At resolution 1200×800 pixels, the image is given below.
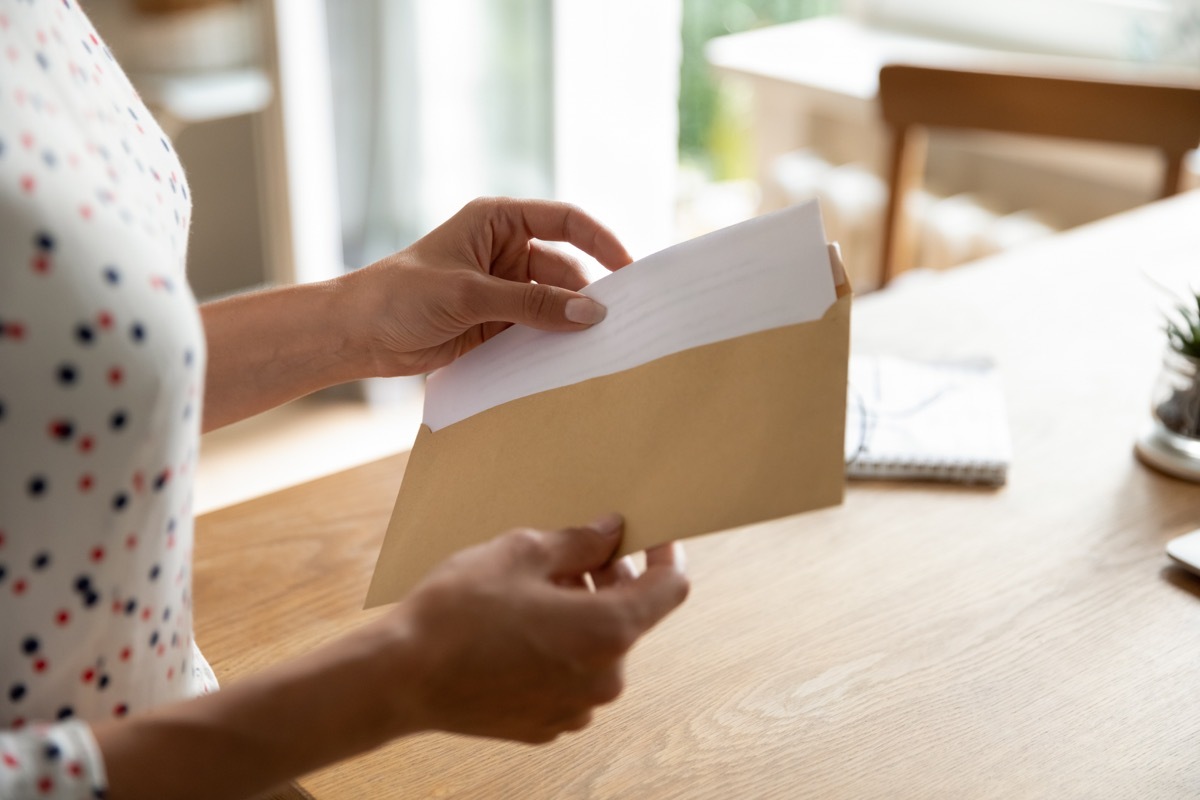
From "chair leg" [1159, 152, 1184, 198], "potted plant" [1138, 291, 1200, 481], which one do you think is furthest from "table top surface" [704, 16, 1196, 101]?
"potted plant" [1138, 291, 1200, 481]

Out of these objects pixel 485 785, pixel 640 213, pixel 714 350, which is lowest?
pixel 640 213

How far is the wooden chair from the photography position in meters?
1.68

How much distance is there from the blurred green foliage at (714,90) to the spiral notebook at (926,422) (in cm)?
283

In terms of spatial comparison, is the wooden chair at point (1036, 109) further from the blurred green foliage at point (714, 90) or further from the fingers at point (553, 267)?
the blurred green foliage at point (714, 90)

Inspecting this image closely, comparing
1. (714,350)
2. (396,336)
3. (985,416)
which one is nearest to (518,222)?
(396,336)

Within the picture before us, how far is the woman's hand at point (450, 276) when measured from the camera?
819 mm

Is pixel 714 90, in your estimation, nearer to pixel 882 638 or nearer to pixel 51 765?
pixel 882 638

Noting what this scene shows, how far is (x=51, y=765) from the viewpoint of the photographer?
48 cm

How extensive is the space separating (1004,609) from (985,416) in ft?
0.88

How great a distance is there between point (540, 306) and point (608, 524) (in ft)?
0.62

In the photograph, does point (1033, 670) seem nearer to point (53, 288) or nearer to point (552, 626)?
point (552, 626)

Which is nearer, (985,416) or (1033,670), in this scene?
(1033,670)

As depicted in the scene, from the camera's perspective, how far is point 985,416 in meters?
1.06

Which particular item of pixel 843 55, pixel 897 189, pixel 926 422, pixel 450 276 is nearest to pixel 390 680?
pixel 450 276
